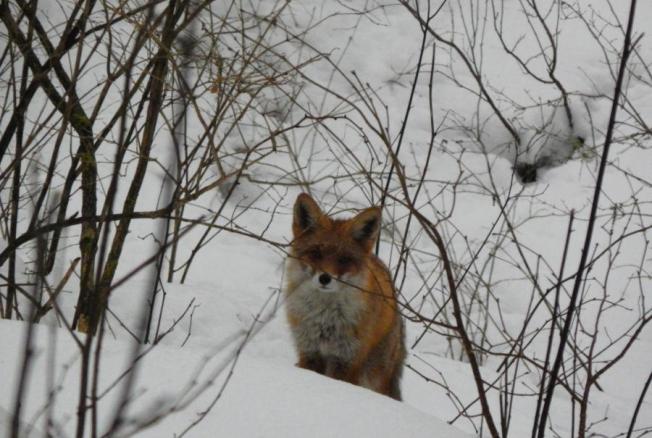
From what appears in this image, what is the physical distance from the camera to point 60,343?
2875 millimetres

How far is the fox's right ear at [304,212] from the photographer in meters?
4.81

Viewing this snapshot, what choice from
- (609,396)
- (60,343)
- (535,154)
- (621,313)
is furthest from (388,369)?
(535,154)

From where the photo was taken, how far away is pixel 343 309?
495 cm

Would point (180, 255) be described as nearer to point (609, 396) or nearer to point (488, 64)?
point (609, 396)

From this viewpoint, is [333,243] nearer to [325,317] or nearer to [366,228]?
[366,228]

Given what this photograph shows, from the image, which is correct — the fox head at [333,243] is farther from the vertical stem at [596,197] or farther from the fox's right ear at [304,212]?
the vertical stem at [596,197]

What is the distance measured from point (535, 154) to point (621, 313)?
7.83ft

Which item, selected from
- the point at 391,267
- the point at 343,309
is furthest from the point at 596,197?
the point at 391,267

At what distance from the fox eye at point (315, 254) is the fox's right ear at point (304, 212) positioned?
16cm

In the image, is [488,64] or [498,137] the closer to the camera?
[498,137]

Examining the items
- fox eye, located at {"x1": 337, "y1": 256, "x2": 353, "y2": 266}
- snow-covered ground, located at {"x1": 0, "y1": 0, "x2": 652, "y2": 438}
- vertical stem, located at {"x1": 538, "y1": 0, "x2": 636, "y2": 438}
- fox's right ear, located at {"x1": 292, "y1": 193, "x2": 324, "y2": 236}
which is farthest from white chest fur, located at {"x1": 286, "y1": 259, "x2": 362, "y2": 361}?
vertical stem, located at {"x1": 538, "y1": 0, "x2": 636, "y2": 438}

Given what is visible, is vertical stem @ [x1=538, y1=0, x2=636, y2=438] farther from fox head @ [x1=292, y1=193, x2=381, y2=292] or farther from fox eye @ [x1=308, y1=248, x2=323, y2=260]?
fox eye @ [x1=308, y1=248, x2=323, y2=260]

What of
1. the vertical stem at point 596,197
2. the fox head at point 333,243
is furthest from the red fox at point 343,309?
the vertical stem at point 596,197

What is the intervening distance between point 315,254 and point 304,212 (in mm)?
282
